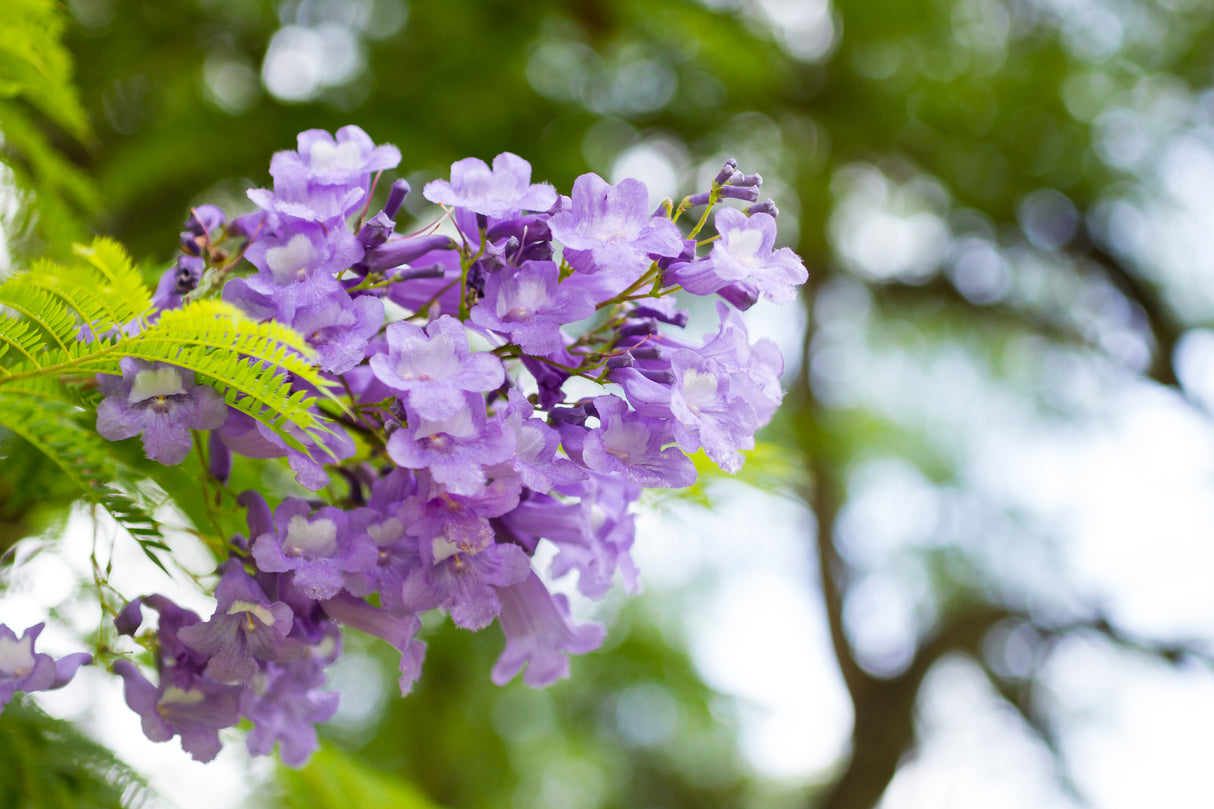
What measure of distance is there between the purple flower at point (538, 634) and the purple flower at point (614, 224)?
25cm

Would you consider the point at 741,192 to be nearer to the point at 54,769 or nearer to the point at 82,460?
the point at 82,460

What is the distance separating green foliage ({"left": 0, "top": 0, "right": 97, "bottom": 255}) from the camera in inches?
25.2

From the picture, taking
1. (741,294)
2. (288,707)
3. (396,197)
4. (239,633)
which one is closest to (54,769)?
(288,707)

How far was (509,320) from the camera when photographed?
52 centimetres

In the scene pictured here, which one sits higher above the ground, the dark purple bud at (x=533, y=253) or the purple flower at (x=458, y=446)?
the dark purple bud at (x=533, y=253)

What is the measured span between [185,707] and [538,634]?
0.79 feet

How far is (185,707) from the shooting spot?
571mm

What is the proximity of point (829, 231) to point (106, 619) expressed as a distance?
3038 millimetres

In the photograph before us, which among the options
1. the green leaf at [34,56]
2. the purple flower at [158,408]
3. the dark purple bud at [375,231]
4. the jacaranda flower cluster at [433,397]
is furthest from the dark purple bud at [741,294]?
the green leaf at [34,56]

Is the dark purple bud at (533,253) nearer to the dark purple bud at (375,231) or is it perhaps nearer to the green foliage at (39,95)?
the dark purple bud at (375,231)

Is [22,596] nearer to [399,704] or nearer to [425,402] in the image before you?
[425,402]

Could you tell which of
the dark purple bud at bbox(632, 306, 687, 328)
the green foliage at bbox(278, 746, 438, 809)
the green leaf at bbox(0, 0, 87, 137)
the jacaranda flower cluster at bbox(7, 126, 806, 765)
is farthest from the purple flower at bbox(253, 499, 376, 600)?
the green foliage at bbox(278, 746, 438, 809)

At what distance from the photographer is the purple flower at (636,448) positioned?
50 cm

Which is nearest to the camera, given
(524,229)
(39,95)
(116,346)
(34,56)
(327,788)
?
(116,346)
